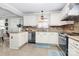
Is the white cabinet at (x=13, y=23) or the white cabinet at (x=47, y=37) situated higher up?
the white cabinet at (x=13, y=23)

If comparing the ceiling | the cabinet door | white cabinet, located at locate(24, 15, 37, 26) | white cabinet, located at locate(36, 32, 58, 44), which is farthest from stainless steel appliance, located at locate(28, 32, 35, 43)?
the cabinet door

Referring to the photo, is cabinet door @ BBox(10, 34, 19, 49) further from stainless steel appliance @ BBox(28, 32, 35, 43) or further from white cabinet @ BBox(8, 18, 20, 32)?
white cabinet @ BBox(8, 18, 20, 32)

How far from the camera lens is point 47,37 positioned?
581cm

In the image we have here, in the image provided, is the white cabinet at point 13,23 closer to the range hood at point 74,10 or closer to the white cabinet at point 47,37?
the white cabinet at point 47,37

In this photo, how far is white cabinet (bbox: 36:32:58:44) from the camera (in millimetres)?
5570

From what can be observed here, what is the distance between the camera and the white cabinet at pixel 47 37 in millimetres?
5570

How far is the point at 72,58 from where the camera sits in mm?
570

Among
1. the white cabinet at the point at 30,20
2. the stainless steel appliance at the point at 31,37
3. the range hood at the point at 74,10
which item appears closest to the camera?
the range hood at the point at 74,10

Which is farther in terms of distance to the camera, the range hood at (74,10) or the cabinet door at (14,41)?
the cabinet door at (14,41)

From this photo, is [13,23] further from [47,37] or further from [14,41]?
[14,41]

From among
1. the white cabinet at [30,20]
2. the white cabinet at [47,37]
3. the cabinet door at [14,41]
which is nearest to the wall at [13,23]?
the white cabinet at [30,20]

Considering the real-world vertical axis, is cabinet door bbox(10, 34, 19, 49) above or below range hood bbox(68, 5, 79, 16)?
below

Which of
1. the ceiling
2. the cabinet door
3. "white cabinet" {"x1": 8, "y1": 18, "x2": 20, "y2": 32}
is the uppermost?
the ceiling

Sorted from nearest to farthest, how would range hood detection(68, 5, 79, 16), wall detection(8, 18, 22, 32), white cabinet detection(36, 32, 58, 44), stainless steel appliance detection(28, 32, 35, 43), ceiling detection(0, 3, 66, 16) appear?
1. range hood detection(68, 5, 79, 16)
2. ceiling detection(0, 3, 66, 16)
3. white cabinet detection(36, 32, 58, 44)
4. stainless steel appliance detection(28, 32, 35, 43)
5. wall detection(8, 18, 22, 32)
